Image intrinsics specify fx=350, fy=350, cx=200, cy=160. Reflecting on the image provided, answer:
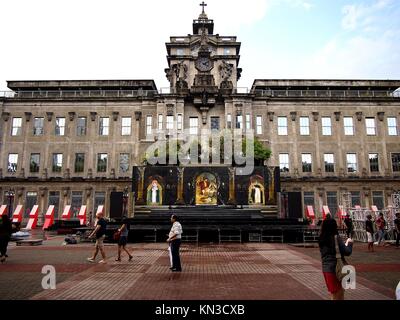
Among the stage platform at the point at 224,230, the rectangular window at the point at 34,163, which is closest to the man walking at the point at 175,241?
the stage platform at the point at 224,230

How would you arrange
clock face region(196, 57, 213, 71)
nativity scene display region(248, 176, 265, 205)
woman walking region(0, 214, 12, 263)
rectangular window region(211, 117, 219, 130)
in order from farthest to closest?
clock face region(196, 57, 213, 71) < rectangular window region(211, 117, 219, 130) < nativity scene display region(248, 176, 265, 205) < woman walking region(0, 214, 12, 263)

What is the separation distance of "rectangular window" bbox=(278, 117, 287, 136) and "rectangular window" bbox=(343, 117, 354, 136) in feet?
26.6

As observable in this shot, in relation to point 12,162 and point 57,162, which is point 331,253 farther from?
point 12,162

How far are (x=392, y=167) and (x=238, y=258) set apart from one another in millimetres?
38584

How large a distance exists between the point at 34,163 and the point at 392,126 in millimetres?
48101

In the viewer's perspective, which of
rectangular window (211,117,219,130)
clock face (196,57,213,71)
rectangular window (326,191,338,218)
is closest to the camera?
rectangular window (326,191,338,218)

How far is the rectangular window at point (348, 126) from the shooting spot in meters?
47.1

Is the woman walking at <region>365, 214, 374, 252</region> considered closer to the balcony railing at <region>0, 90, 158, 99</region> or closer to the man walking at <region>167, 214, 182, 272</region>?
the man walking at <region>167, 214, 182, 272</region>

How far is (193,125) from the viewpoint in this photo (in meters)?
46.6

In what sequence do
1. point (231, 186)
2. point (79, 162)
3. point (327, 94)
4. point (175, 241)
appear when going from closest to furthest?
→ point (175, 241) → point (231, 186) → point (79, 162) → point (327, 94)

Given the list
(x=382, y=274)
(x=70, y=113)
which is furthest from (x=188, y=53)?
(x=382, y=274)

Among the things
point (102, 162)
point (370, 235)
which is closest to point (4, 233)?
point (370, 235)

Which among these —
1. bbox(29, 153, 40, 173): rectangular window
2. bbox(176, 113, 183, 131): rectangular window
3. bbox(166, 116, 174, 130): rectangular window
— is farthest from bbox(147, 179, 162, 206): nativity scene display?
bbox(29, 153, 40, 173): rectangular window

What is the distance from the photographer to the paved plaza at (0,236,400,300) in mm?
8203
